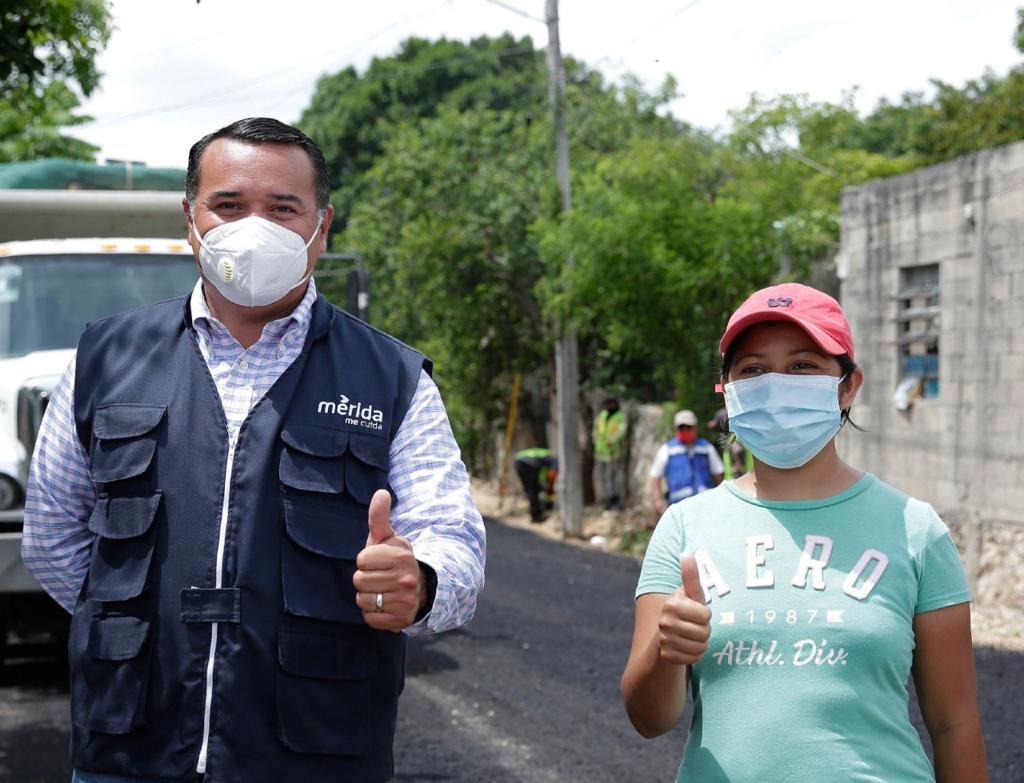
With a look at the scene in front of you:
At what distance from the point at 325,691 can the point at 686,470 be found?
10.1 metres

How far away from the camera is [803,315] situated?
281cm

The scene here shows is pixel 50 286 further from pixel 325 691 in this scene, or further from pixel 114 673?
pixel 325 691

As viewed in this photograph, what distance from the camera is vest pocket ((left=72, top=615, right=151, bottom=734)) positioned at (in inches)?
98.9

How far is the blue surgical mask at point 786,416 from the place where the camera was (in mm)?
2816

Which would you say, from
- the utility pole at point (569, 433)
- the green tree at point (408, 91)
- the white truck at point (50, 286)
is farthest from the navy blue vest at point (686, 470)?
the green tree at point (408, 91)

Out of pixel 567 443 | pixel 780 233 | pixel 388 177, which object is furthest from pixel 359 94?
Result: pixel 780 233

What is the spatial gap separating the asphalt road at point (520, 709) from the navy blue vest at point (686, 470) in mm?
1188

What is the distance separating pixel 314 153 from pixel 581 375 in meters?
20.3

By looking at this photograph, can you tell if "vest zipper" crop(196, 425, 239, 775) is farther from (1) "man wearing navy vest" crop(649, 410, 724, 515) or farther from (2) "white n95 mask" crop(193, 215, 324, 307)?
(1) "man wearing navy vest" crop(649, 410, 724, 515)

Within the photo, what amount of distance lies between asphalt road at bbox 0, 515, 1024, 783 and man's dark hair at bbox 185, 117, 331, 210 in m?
4.13

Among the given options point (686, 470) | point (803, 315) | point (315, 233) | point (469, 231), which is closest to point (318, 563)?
point (315, 233)

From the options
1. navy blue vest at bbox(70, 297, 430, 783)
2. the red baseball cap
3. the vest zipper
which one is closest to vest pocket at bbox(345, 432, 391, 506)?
navy blue vest at bbox(70, 297, 430, 783)

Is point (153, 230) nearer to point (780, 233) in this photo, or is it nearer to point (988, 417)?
point (988, 417)

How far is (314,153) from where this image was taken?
2.87 meters
